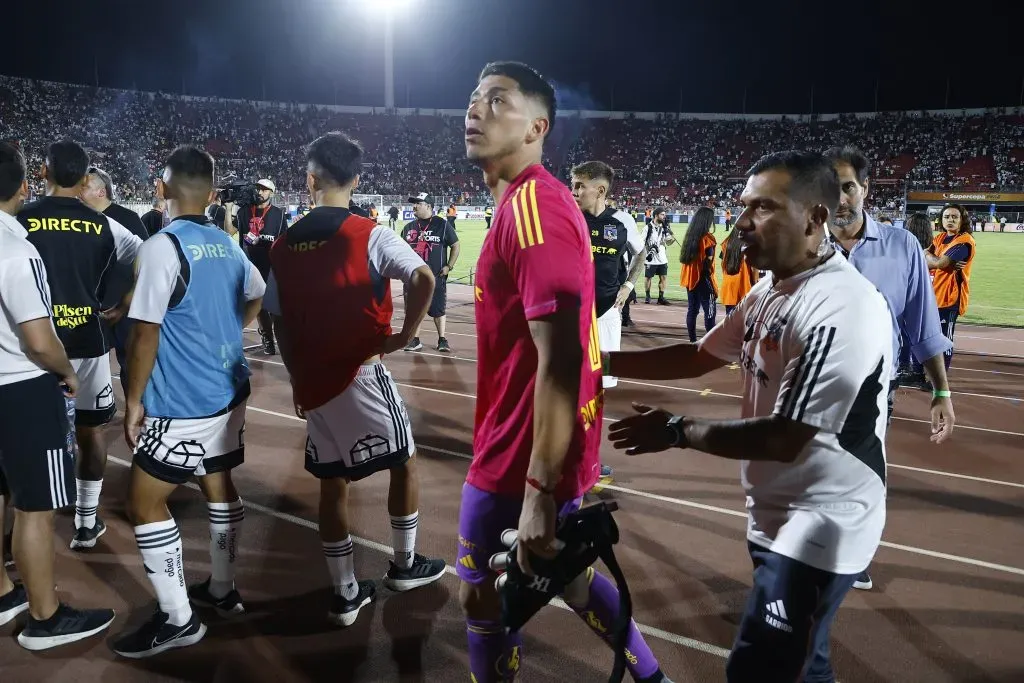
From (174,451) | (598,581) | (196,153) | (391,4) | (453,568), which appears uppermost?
(391,4)

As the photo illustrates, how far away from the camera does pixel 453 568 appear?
4074 millimetres

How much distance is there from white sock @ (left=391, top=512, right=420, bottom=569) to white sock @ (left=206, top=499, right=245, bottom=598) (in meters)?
0.79

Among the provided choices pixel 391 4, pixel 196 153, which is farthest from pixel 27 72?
pixel 196 153

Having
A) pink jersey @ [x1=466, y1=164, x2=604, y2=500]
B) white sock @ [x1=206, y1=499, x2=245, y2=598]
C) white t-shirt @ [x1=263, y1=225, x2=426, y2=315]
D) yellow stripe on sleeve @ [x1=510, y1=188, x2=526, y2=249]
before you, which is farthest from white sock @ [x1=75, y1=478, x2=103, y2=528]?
yellow stripe on sleeve @ [x1=510, y1=188, x2=526, y2=249]

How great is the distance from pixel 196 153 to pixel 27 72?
55.5m

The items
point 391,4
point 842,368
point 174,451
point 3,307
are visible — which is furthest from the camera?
point 391,4

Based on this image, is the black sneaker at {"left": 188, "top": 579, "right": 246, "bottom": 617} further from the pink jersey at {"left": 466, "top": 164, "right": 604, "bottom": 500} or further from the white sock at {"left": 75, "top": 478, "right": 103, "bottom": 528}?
the pink jersey at {"left": 466, "top": 164, "right": 604, "bottom": 500}

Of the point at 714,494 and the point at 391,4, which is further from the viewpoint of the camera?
the point at 391,4

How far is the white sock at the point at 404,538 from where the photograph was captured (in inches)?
148

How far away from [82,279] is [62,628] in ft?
6.15

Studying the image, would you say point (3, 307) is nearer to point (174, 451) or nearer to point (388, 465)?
point (174, 451)

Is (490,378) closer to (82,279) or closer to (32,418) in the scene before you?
(32,418)

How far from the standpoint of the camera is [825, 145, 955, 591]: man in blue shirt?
3379mm

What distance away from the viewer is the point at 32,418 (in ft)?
10.2
